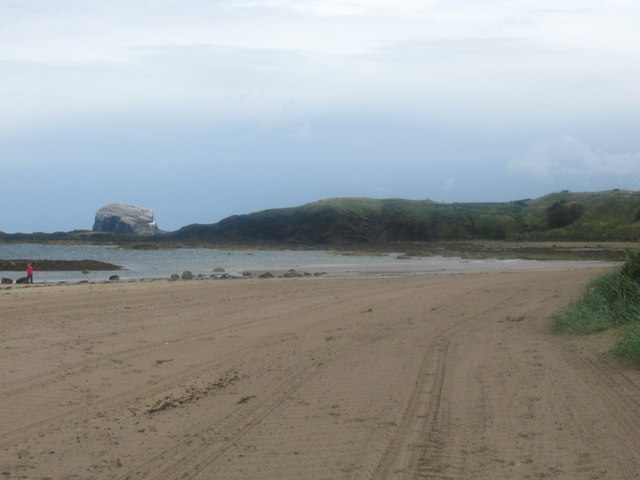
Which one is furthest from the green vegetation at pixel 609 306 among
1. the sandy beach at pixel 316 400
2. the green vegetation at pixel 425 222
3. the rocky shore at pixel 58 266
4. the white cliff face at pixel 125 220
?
the white cliff face at pixel 125 220

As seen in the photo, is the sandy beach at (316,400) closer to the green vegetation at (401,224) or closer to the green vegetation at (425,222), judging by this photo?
the green vegetation at (401,224)

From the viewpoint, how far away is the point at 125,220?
4742 inches

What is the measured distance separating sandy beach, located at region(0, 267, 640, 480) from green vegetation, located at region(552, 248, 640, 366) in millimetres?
368

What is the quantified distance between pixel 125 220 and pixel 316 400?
118692 millimetres

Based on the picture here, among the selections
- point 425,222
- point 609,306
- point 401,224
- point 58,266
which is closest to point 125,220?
point 401,224

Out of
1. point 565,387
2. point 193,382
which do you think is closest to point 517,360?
point 565,387

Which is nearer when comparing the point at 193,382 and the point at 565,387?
the point at 565,387

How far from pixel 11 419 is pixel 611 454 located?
5.39 metres

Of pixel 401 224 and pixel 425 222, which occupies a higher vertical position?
pixel 425 222

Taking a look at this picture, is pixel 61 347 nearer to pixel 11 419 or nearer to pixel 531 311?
pixel 11 419

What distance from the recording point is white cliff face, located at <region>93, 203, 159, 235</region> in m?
119

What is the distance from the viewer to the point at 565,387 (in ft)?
23.1

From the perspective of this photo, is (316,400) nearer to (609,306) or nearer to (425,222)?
(609,306)

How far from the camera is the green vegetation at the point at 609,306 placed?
981 centimetres
